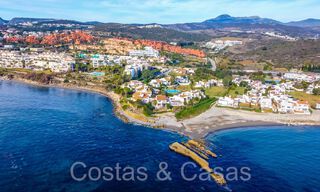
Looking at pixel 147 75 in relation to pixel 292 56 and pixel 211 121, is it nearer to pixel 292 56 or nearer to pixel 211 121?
pixel 211 121

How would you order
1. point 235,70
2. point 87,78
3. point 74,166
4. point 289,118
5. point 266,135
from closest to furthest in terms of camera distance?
point 74,166, point 266,135, point 289,118, point 87,78, point 235,70

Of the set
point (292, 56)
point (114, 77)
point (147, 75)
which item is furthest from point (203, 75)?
point (292, 56)

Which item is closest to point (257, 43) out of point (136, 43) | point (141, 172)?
point (136, 43)

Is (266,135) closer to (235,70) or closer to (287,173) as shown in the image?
(287,173)

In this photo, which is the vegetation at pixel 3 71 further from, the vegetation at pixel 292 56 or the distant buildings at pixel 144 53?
the vegetation at pixel 292 56

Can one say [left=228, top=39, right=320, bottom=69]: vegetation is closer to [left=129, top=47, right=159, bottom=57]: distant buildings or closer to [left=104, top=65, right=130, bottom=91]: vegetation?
[left=129, top=47, right=159, bottom=57]: distant buildings

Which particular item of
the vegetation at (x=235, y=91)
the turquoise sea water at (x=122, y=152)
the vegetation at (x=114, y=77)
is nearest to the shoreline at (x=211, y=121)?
the turquoise sea water at (x=122, y=152)
